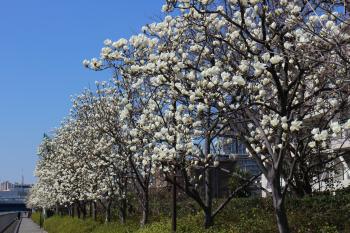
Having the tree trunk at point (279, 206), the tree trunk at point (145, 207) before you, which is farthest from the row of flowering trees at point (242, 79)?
the tree trunk at point (145, 207)

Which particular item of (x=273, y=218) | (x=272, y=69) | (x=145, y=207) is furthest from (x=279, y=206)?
(x=145, y=207)

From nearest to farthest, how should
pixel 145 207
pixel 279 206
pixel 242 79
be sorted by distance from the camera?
pixel 242 79
pixel 279 206
pixel 145 207

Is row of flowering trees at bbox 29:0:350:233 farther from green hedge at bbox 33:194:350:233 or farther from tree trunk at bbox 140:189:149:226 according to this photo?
Result: tree trunk at bbox 140:189:149:226

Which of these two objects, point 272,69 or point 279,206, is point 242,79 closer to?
point 272,69

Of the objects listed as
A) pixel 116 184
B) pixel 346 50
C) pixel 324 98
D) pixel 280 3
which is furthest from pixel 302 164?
pixel 116 184

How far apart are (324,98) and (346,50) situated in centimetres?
291

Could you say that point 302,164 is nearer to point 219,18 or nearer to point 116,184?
point 219,18

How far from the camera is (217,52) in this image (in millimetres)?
9930

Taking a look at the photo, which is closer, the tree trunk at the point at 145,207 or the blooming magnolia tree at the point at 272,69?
the blooming magnolia tree at the point at 272,69

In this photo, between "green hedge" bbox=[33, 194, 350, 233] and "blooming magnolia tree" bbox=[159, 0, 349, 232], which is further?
"green hedge" bbox=[33, 194, 350, 233]

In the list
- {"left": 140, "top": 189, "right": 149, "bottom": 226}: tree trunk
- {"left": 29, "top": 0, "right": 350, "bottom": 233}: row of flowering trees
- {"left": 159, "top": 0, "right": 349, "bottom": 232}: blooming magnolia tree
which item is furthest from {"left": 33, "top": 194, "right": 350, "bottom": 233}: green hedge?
{"left": 140, "top": 189, "right": 149, "bottom": 226}: tree trunk

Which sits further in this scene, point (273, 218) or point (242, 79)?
point (273, 218)

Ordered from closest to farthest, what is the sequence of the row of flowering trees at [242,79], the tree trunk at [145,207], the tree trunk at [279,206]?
the row of flowering trees at [242,79] → the tree trunk at [279,206] → the tree trunk at [145,207]

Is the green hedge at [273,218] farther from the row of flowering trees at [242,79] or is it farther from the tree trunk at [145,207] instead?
the tree trunk at [145,207]
